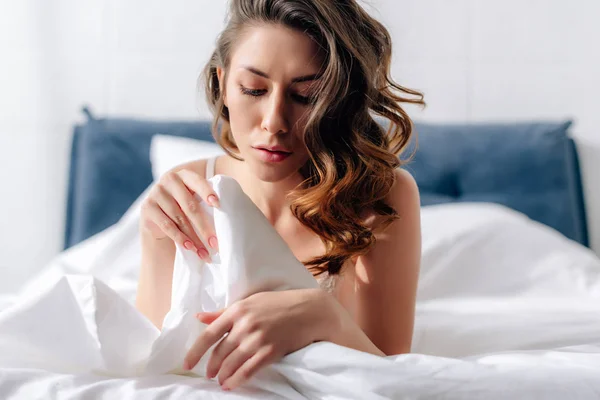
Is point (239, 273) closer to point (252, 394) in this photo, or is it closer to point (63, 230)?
point (252, 394)

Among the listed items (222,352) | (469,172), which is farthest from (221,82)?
(469,172)

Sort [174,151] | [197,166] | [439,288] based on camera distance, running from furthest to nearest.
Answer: [174,151] < [439,288] < [197,166]

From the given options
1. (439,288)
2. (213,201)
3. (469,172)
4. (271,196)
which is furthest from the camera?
(469,172)

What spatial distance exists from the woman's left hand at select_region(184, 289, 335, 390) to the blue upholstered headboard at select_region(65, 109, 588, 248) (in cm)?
128

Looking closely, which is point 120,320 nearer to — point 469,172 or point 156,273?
point 156,273

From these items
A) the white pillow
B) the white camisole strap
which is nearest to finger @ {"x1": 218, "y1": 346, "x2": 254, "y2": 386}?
the white camisole strap

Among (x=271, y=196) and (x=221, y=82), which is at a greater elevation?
(x=221, y=82)

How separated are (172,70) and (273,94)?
1416 millimetres

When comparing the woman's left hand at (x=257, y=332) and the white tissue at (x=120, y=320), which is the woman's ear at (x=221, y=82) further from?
the woman's left hand at (x=257, y=332)

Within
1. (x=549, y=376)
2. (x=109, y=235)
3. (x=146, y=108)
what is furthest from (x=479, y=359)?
(x=146, y=108)

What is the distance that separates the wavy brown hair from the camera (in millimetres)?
1277

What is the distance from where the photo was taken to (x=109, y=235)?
1980 millimetres

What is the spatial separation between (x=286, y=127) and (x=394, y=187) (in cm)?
30

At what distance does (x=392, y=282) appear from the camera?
4.59ft
